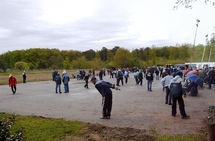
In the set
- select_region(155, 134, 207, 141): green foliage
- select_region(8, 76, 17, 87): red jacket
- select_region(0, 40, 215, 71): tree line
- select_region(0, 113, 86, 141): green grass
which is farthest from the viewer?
select_region(0, 40, 215, 71): tree line

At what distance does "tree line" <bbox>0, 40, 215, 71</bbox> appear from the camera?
A: 8569 cm

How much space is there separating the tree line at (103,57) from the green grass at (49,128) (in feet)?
243

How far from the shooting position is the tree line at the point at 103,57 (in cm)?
8569

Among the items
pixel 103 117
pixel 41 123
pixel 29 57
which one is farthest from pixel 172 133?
pixel 29 57

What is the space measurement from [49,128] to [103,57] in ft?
359

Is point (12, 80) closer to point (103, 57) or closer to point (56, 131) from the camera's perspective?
point (56, 131)

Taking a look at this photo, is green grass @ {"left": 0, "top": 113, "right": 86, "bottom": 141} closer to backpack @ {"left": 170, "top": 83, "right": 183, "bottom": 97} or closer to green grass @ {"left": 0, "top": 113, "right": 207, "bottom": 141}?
green grass @ {"left": 0, "top": 113, "right": 207, "bottom": 141}

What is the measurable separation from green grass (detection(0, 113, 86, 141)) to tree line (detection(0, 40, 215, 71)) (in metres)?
74.2

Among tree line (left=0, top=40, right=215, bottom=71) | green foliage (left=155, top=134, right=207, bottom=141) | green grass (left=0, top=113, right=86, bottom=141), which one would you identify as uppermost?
tree line (left=0, top=40, right=215, bottom=71)

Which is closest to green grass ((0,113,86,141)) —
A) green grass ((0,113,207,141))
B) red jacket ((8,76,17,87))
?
green grass ((0,113,207,141))

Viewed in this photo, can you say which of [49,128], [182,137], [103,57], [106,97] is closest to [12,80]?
[106,97]

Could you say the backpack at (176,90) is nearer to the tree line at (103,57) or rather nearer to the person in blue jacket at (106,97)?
the person in blue jacket at (106,97)

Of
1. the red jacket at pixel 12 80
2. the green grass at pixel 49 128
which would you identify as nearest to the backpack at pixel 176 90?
the green grass at pixel 49 128

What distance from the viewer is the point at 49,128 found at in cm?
837
